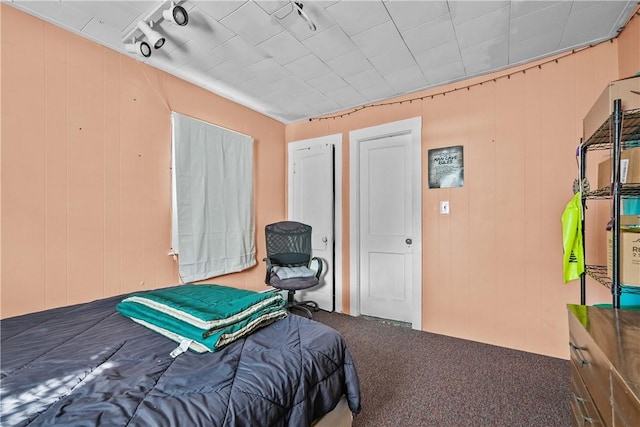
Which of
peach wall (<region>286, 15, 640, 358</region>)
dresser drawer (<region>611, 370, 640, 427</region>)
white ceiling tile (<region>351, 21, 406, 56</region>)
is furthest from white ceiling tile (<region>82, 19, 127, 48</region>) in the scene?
dresser drawer (<region>611, 370, 640, 427</region>)

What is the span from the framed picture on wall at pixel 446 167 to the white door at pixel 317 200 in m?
1.18

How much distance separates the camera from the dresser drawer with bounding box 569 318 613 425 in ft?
2.98

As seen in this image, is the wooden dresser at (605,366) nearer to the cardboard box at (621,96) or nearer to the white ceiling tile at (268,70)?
the cardboard box at (621,96)

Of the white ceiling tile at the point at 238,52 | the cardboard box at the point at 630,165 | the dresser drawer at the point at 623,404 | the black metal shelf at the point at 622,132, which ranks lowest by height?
the dresser drawer at the point at 623,404

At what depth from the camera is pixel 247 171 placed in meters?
3.24

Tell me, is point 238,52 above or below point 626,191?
above

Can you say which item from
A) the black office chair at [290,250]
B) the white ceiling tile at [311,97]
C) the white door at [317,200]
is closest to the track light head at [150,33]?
the white ceiling tile at [311,97]

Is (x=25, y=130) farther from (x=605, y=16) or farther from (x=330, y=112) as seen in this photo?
(x=605, y=16)

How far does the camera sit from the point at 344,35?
2.08 metres

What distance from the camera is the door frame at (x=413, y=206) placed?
293 centimetres

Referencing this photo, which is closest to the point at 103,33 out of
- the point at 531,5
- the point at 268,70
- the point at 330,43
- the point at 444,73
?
the point at 268,70

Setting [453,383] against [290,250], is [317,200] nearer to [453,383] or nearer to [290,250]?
[290,250]

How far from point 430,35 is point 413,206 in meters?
1.54

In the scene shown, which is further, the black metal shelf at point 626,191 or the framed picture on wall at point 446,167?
the framed picture on wall at point 446,167
